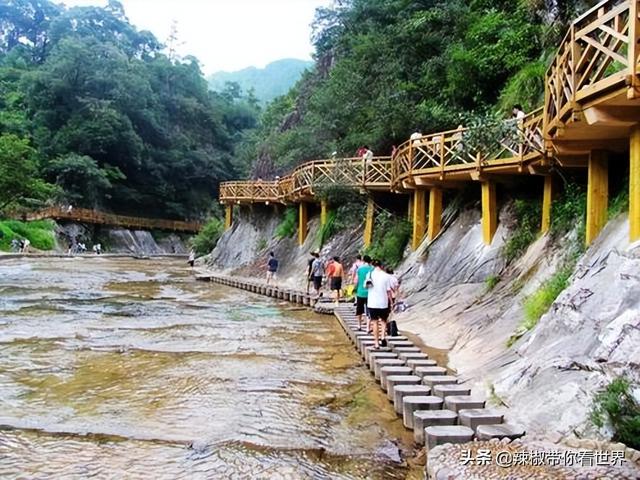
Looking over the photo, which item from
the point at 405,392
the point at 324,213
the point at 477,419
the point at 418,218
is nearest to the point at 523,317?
the point at 405,392

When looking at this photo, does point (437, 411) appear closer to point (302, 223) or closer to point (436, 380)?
point (436, 380)

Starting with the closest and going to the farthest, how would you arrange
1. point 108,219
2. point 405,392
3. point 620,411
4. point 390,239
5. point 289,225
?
point 620,411, point 405,392, point 390,239, point 289,225, point 108,219

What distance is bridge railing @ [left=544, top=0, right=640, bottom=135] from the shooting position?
6.08 meters

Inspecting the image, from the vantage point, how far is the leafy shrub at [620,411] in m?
5.23

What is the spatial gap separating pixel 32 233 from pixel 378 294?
4194 cm

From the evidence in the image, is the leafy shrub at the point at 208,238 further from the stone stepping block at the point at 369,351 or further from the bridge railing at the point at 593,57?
the bridge railing at the point at 593,57

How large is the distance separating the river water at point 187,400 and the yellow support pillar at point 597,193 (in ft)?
13.6

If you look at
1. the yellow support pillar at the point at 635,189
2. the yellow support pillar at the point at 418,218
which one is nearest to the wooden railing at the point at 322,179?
the yellow support pillar at the point at 418,218

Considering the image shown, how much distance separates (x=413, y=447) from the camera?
21.3 feet

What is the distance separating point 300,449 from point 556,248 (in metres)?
6.53

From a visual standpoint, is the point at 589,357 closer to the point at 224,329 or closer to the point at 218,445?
the point at 218,445

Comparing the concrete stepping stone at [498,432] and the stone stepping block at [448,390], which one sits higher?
the stone stepping block at [448,390]

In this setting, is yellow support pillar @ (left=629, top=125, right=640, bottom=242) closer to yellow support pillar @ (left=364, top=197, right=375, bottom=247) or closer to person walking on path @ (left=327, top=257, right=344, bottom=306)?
person walking on path @ (left=327, top=257, right=344, bottom=306)

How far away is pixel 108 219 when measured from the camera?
56.1m
